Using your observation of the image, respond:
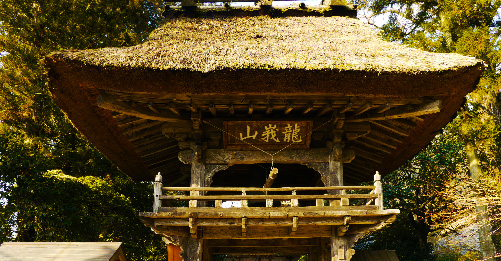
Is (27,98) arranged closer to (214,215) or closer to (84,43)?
(84,43)

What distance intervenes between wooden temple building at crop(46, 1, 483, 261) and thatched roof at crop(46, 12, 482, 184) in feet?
0.07

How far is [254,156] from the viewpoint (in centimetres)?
784

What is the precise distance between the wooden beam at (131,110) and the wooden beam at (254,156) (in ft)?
2.37

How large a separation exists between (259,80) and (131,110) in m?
2.37

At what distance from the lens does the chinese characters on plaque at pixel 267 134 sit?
302 inches

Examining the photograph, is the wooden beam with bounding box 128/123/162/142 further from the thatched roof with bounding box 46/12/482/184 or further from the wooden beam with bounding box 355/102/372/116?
the wooden beam with bounding box 355/102/372/116

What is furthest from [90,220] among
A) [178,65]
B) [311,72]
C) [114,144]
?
[311,72]

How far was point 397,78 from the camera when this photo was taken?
6.50 metres

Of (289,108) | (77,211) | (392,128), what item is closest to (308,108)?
(289,108)

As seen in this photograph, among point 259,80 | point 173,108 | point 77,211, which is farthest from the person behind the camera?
point 77,211

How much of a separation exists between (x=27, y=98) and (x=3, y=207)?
4.40m

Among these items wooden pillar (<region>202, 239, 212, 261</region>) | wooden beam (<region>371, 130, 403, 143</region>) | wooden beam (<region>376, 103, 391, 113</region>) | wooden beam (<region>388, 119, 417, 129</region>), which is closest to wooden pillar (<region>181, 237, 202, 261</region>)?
wooden pillar (<region>202, 239, 212, 261</region>)

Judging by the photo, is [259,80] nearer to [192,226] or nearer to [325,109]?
[325,109]

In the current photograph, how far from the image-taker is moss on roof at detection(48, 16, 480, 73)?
636 cm
